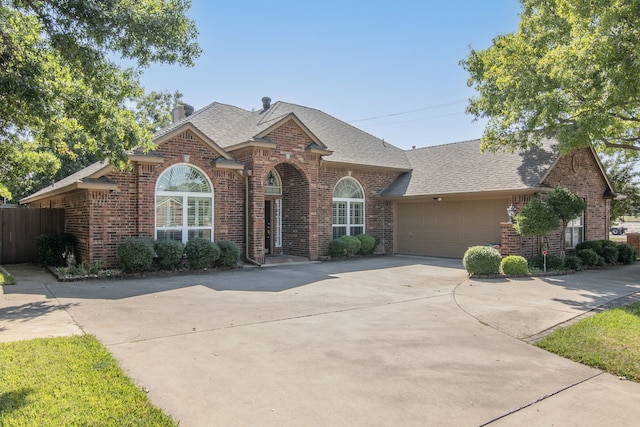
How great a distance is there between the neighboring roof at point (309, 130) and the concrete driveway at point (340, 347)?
7.47 m

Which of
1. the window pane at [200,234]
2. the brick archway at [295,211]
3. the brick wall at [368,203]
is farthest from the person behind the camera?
the brick wall at [368,203]

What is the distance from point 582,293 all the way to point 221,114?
15.8 meters

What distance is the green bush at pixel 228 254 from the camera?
13266 mm

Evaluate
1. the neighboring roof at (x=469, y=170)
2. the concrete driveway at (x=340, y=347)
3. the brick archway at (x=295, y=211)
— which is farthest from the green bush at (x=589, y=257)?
the brick archway at (x=295, y=211)

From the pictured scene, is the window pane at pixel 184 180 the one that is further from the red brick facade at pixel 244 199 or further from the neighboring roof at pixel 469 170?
the neighboring roof at pixel 469 170

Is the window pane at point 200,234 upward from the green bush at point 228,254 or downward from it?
upward

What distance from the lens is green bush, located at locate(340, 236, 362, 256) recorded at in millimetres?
Answer: 16781

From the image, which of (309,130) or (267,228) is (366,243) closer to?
(267,228)

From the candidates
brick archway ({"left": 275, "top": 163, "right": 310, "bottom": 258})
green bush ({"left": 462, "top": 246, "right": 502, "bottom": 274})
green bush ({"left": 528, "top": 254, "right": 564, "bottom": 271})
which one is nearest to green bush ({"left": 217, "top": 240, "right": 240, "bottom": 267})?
brick archway ({"left": 275, "top": 163, "right": 310, "bottom": 258})

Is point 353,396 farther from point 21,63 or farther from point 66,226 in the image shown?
point 66,226

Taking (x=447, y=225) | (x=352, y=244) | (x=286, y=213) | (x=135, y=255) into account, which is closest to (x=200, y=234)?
(x=135, y=255)

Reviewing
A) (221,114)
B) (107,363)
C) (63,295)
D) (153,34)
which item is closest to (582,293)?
(107,363)

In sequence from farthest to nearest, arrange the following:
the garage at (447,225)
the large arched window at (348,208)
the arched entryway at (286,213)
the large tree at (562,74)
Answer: the large arched window at (348,208)
the arched entryway at (286,213)
the garage at (447,225)
the large tree at (562,74)

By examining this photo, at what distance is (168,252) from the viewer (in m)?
12.0
